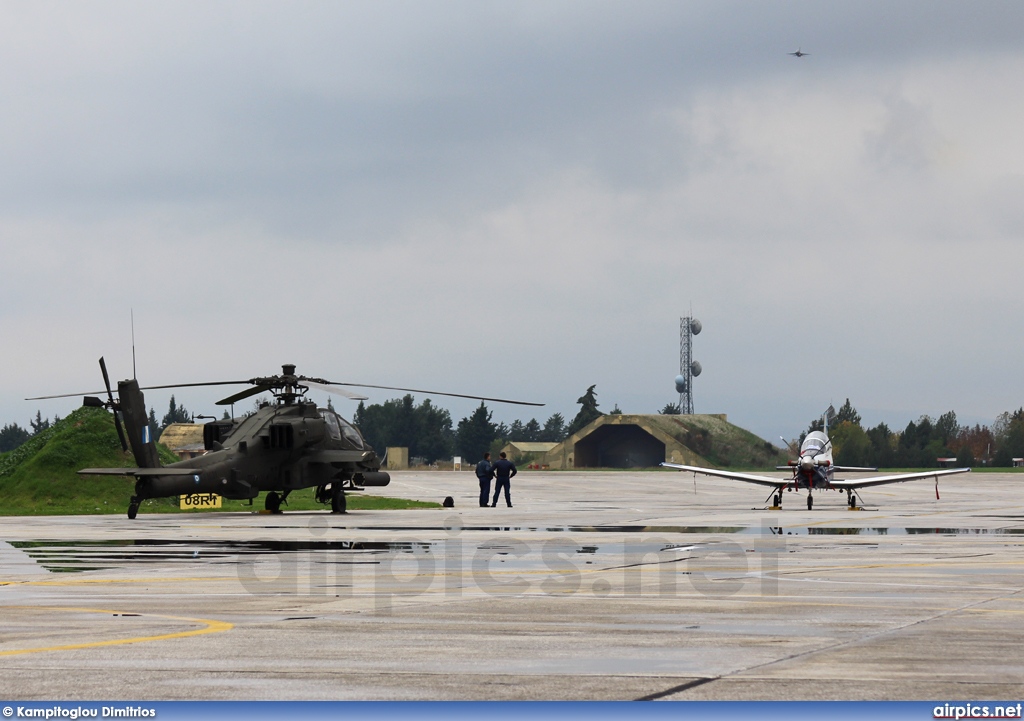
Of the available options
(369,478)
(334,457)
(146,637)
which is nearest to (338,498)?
(369,478)

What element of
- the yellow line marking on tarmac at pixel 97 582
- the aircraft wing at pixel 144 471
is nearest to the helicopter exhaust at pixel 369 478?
the aircraft wing at pixel 144 471

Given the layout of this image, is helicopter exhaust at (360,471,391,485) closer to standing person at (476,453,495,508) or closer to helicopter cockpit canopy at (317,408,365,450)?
helicopter cockpit canopy at (317,408,365,450)

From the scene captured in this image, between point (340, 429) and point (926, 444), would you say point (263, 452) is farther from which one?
point (926, 444)

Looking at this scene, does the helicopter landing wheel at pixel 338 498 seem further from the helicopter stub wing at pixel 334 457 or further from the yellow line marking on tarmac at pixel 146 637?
the yellow line marking on tarmac at pixel 146 637

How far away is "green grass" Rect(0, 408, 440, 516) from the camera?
43.3 m

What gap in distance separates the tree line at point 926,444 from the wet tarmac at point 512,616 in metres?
119

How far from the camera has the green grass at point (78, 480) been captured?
1705 inches

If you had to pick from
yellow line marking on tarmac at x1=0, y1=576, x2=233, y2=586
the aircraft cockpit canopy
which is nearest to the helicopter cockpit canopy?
the aircraft cockpit canopy

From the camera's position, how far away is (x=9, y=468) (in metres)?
46.7

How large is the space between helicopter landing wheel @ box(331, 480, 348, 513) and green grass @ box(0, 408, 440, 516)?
413cm

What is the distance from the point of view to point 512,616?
1238 cm

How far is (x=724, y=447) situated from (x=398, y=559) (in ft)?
403

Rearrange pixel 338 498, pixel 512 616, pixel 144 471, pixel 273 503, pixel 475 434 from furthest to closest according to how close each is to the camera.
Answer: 1. pixel 475 434
2. pixel 273 503
3. pixel 338 498
4. pixel 144 471
5. pixel 512 616

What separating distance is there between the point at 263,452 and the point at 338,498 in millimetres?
2953
